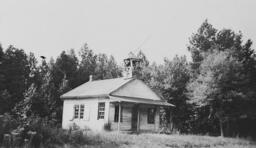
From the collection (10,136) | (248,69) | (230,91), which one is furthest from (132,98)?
(10,136)

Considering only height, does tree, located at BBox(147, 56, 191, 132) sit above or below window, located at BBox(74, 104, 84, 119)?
above

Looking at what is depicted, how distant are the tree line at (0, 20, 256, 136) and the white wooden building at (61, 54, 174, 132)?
13.4 feet

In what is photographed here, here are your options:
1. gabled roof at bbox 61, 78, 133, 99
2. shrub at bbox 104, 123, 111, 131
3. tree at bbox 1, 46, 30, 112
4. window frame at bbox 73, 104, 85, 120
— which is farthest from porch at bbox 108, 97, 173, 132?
tree at bbox 1, 46, 30, 112

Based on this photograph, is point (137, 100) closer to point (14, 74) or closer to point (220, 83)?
point (220, 83)

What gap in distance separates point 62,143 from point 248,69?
91.8ft

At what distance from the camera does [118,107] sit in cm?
3066

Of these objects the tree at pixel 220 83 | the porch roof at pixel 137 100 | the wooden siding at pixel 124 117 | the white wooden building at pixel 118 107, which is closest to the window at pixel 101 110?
the white wooden building at pixel 118 107

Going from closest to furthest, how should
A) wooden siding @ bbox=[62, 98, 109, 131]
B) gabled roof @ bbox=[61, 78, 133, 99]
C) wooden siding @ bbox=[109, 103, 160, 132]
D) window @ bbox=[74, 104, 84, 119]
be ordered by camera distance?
wooden siding @ bbox=[109, 103, 160, 132], wooden siding @ bbox=[62, 98, 109, 131], gabled roof @ bbox=[61, 78, 133, 99], window @ bbox=[74, 104, 84, 119]

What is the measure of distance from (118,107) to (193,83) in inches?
351

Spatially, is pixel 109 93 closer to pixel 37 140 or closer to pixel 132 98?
pixel 132 98

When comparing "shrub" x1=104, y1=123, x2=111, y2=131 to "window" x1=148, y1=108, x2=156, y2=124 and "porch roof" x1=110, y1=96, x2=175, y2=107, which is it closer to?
"porch roof" x1=110, y1=96, x2=175, y2=107

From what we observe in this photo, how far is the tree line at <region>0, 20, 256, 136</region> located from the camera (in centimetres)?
3247

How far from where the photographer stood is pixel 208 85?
31969mm

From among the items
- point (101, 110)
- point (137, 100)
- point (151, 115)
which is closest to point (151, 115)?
point (151, 115)
